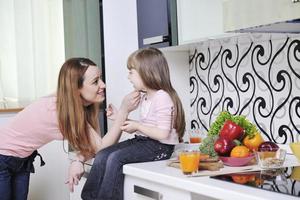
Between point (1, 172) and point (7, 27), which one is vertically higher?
point (7, 27)

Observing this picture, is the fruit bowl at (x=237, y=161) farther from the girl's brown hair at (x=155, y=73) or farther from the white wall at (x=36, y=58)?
the white wall at (x=36, y=58)

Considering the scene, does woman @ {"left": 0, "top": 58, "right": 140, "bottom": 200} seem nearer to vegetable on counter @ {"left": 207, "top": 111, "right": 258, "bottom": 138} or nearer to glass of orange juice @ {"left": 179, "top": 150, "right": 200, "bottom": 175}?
vegetable on counter @ {"left": 207, "top": 111, "right": 258, "bottom": 138}

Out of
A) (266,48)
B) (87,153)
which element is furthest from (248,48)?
(87,153)

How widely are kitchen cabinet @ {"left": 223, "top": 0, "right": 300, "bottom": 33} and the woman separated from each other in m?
0.58

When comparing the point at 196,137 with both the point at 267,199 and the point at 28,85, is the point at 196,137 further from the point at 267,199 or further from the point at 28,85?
the point at 267,199

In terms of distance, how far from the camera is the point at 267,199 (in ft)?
3.91

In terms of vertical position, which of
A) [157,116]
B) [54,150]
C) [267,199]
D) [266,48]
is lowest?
[54,150]

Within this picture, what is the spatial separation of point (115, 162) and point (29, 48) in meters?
1.23

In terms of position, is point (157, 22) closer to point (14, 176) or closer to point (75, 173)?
point (75, 173)

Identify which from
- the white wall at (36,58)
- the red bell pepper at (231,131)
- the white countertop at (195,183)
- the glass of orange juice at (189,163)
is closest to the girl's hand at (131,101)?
the white countertop at (195,183)

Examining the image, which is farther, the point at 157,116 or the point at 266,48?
the point at 266,48

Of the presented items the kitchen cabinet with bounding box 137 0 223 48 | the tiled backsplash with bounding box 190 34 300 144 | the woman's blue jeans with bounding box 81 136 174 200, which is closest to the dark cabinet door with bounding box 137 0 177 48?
the kitchen cabinet with bounding box 137 0 223 48

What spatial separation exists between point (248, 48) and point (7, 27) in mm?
1376

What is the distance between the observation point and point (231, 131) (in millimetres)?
1799
